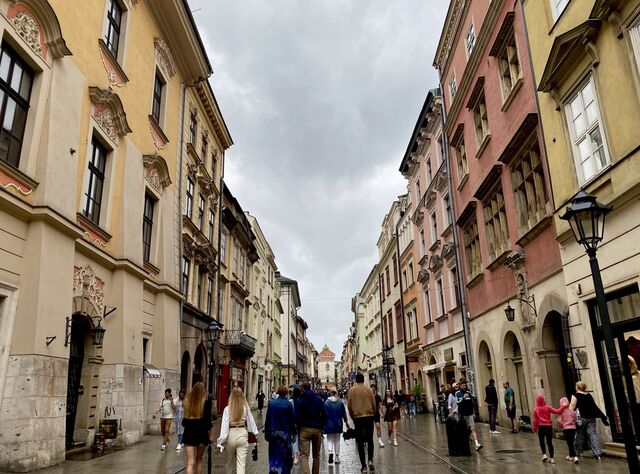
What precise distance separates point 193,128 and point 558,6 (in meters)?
18.3

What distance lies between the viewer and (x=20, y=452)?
9.80 m

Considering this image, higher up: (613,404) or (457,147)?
(457,147)

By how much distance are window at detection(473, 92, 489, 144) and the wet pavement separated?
11395 mm

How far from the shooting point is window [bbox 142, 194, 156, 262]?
18867 mm

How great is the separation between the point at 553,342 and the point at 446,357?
12646mm

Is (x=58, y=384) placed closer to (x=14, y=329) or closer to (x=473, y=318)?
(x=14, y=329)

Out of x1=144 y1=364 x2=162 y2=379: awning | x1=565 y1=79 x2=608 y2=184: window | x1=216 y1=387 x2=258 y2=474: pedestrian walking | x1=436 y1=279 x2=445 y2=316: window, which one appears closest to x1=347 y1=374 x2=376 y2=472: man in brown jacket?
x1=216 y1=387 x2=258 y2=474: pedestrian walking

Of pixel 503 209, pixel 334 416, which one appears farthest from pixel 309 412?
pixel 503 209

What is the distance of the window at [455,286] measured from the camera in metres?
24.4

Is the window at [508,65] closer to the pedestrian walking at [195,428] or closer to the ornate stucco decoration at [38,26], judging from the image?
the ornate stucco decoration at [38,26]

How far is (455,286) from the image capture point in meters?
25.2

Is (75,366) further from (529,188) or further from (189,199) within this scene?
(529,188)

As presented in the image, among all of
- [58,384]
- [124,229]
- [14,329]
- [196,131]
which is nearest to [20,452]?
[58,384]

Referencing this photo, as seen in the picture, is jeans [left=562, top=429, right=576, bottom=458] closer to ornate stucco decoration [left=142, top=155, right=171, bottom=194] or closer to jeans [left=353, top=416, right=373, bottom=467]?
jeans [left=353, top=416, right=373, bottom=467]
